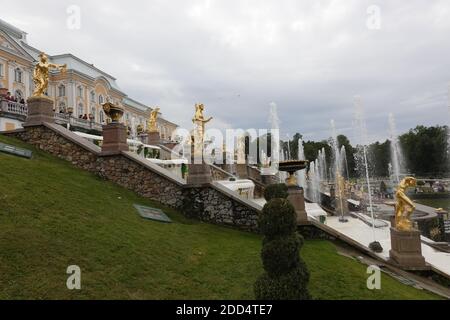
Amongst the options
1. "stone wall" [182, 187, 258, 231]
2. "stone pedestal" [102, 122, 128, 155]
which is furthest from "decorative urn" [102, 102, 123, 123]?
"stone wall" [182, 187, 258, 231]

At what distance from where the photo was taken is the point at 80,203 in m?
8.98

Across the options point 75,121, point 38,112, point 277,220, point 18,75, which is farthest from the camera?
point 18,75

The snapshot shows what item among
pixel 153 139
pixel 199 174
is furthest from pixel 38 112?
pixel 153 139

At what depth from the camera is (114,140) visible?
42.6 feet

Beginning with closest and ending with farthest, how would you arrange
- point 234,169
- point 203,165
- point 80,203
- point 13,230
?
point 13,230
point 80,203
point 203,165
point 234,169

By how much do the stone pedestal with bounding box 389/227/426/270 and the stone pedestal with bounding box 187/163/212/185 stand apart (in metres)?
6.33

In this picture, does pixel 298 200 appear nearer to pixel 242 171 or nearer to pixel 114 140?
pixel 114 140

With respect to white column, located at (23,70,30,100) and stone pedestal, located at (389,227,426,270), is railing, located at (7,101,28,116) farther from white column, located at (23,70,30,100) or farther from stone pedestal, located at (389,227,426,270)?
white column, located at (23,70,30,100)

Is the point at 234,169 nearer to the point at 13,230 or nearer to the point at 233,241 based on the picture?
the point at 233,241

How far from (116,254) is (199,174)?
18.3ft

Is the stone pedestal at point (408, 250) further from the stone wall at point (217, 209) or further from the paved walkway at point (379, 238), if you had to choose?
the stone wall at point (217, 209)

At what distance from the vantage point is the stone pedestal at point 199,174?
1195 cm

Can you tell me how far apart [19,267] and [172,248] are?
3246 mm
